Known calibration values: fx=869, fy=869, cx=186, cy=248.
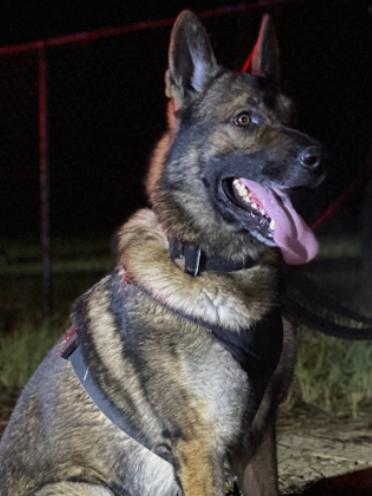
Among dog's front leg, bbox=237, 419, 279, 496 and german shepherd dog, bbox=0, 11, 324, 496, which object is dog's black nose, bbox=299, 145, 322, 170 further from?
dog's front leg, bbox=237, 419, 279, 496

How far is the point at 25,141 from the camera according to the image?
876cm

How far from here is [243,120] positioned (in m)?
3.39

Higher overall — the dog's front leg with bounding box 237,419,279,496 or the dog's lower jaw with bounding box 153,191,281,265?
the dog's lower jaw with bounding box 153,191,281,265

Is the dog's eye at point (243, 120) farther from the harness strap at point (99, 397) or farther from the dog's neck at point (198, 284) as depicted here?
the harness strap at point (99, 397)

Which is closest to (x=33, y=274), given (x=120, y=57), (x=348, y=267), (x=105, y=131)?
(x=105, y=131)

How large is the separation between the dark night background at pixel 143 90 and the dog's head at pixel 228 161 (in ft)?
6.59

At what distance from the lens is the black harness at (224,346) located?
3182 millimetres

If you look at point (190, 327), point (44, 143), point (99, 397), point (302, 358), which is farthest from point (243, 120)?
point (44, 143)

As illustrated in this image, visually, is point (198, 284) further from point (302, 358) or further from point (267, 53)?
point (302, 358)

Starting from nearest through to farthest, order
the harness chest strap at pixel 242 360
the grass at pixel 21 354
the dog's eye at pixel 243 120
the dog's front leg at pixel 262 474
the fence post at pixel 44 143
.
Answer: the harness chest strap at pixel 242 360 < the dog's eye at pixel 243 120 < the dog's front leg at pixel 262 474 < the grass at pixel 21 354 < the fence post at pixel 44 143

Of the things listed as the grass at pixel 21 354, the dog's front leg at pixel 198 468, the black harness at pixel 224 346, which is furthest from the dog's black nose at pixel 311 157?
the grass at pixel 21 354

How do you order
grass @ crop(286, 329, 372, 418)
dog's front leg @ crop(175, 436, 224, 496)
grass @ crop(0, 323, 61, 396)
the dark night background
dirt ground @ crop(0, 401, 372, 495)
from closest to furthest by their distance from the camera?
1. dog's front leg @ crop(175, 436, 224, 496)
2. dirt ground @ crop(0, 401, 372, 495)
3. grass @ crop(286, 329, 372, 418)
4. grass @ crop(0, 323, 61, 396)
5. the dark night background

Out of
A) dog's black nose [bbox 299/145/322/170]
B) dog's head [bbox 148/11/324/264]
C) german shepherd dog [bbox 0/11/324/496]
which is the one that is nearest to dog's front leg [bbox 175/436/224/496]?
german shepherd dog [bbox 0/11/324/496]

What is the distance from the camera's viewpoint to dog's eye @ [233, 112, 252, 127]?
3.39 meters
